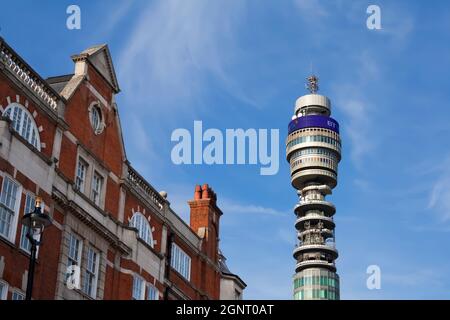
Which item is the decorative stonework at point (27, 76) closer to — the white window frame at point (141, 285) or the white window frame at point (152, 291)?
the white window frame at point (141, 285)

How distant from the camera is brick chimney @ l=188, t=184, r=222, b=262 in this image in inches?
2016

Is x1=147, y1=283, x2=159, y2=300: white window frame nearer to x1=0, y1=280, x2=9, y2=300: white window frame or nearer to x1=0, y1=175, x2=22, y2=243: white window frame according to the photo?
x1=0, y1=175, x2=22, y2=243: white window frame

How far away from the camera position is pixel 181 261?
153 ft

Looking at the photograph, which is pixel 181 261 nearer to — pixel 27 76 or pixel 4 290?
pixel 27 76

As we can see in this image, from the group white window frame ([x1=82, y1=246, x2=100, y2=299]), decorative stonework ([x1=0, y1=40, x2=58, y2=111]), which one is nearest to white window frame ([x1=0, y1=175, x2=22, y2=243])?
decorative stonework ([x1=0, y1=40, x2=58, y2=111])

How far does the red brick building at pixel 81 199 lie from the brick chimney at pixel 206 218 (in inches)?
106

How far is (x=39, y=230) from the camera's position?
Result: 71.4 ft

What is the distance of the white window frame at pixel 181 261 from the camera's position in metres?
45.6

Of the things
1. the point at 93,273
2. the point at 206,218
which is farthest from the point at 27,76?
the point at 206,218

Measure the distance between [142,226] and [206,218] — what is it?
32.8ft

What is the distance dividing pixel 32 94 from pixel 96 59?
7.21 metres

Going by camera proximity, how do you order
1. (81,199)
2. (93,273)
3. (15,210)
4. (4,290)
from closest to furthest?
(4,290) < (15,210) < (81,199) < (93,273)
